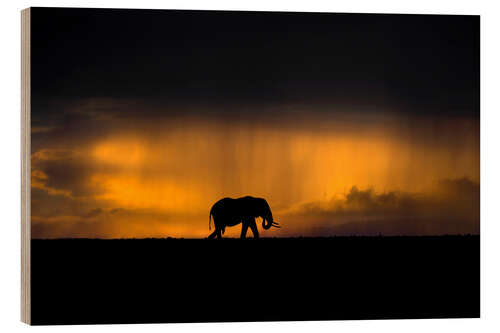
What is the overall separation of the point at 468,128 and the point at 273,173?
6.96 feet

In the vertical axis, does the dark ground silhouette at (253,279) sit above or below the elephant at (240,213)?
below

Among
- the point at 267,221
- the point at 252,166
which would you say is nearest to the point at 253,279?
the point at 267,221

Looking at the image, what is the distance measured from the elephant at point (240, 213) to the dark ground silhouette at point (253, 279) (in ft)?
0.67

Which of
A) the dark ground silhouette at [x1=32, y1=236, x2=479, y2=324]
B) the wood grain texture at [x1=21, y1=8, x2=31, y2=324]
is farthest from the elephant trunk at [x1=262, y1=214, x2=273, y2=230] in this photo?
the wood grain texture at [x1=21, y1=8, x2=31, y2=324]

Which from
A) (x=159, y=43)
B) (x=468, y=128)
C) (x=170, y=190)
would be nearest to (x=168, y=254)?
Result: (x=170, y=190)

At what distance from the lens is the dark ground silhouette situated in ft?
32.8

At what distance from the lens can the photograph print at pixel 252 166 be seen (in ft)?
33.1

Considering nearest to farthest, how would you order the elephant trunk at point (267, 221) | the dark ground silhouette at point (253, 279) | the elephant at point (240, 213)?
the dark ground silhouette at point (253, 279) → the elephant at point (240, 213) → the elephant trunk at point (267, 221)

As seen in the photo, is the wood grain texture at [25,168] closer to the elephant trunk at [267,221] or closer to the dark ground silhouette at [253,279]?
the dark ground silhouette at [253,279]

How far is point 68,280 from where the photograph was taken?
32.9 ft

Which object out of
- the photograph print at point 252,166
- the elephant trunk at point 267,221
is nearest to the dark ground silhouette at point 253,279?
the photograph print at point 252,166

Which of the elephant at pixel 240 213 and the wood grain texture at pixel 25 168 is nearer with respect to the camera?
the wood grain texture at pixel 25 168

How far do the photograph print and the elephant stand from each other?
0.02 m

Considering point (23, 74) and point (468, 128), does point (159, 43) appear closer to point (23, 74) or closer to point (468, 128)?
point (23, 74)
